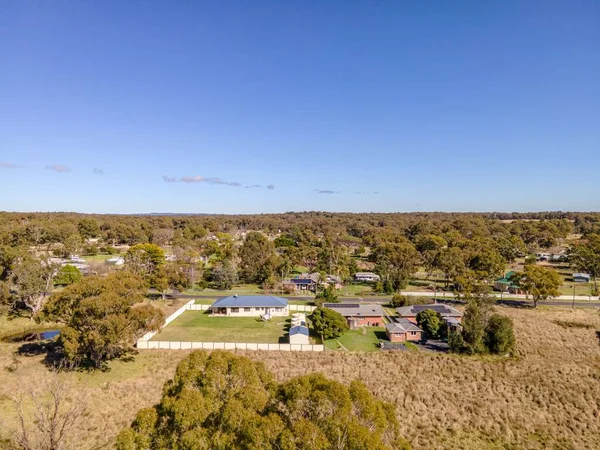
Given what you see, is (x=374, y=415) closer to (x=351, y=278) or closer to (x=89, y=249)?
(x=351, y=278)

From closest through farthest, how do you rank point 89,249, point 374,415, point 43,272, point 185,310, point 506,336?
1. point 374,415
2. point 506,336
3. point 43,272
4. point 185,310
5. point 89,249

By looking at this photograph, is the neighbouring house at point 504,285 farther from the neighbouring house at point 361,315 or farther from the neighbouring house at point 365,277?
the neighbouring house at point 361,315

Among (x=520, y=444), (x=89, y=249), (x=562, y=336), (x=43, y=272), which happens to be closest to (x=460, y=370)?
(x=520, y=444)

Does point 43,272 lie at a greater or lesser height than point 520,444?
greater

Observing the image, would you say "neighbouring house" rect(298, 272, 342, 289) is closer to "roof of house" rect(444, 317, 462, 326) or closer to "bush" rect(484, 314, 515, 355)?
"roof of house" rect(444, 317, 462, 326)

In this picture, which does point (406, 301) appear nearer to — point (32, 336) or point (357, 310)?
point (357, 310)

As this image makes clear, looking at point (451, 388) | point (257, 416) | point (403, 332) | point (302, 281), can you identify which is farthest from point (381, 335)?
point (257, 416)

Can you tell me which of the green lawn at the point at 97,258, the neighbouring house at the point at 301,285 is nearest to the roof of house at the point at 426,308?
the neighbouring house at the point at 301,285
